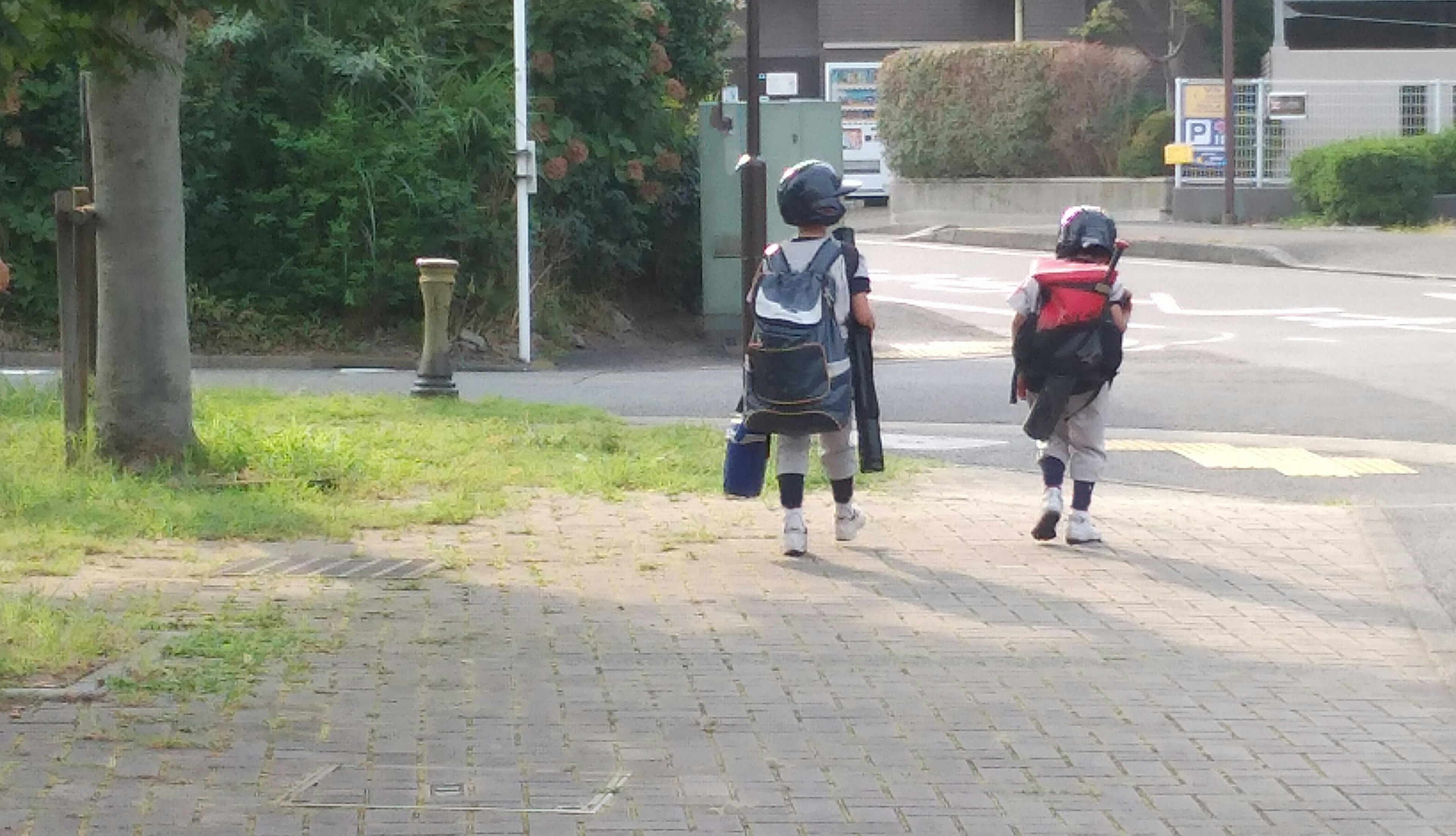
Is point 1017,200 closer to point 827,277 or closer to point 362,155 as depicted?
point 362,155

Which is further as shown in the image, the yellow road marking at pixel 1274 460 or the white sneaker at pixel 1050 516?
the yellow road marking at pixel 1274 460

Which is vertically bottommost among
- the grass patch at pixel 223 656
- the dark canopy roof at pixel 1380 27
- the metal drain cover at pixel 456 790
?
the metal drain cover at pixel 456 790

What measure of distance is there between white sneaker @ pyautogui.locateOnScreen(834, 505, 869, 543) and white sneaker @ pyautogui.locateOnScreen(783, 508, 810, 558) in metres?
→ 0.26

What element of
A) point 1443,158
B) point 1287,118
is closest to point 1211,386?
point 1443,158

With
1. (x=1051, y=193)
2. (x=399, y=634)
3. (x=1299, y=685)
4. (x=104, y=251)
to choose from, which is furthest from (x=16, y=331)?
(x=1051, y=193)

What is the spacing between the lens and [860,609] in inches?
284

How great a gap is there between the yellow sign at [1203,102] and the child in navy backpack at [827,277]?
83.2ft

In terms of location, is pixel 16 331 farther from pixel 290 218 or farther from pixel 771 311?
pixel 771 311

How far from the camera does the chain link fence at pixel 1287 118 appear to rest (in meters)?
32.7

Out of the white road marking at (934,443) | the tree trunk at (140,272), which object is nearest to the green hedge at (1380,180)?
the white road marking at (934,443)

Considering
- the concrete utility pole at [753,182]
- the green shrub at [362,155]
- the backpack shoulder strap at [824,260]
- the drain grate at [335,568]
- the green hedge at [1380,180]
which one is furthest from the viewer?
the green hedge at [1380,180]

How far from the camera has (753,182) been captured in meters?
10.6

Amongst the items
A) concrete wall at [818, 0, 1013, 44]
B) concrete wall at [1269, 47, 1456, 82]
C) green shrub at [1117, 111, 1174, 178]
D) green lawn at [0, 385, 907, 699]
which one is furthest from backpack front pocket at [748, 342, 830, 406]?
concrete wall at [818, 0, 1013, 44]

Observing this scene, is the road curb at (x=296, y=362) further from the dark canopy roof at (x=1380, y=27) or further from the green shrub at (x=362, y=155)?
the dark canopy roof at (x=1380, y=27)
